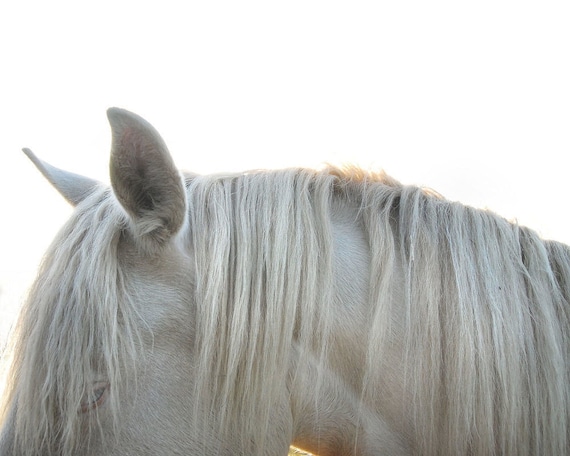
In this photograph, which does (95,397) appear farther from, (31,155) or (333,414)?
(31,155)

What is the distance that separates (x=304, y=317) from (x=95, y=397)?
717 millimetres

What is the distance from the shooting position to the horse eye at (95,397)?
1535mm

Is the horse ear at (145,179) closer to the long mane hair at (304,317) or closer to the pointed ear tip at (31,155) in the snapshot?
the long mane hair at (304,317)

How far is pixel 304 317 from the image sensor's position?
1677 mm

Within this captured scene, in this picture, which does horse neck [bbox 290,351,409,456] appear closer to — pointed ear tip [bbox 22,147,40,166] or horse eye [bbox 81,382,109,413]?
horse eye [bbox 81,382,109,413]

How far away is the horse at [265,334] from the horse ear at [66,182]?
14 centimetres

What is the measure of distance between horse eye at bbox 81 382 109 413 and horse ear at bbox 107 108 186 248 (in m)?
0.49

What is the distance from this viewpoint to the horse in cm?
156

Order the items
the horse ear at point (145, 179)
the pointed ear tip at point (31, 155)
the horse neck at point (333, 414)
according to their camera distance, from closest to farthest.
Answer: the horse ear at point (145, 179) → the horse neck at point (333, 414) → the pointed ear tip at point (31, 155)

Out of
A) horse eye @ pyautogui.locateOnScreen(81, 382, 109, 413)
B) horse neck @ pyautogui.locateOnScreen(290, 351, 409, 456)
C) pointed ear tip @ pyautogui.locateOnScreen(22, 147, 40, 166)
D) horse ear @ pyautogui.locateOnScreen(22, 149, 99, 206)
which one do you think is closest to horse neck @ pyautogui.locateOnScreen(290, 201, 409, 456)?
horse neck @ pyautogui.locateOnScreen(290, 351, 409, 456)

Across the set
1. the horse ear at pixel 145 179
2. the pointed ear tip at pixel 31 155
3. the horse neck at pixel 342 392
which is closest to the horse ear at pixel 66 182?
the pointed ear tip at pixel 31 155

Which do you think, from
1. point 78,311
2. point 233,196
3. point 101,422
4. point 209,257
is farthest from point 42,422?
point 233,196

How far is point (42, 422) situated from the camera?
152 cm

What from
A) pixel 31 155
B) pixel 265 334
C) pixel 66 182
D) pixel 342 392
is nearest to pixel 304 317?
pixel 265 334
